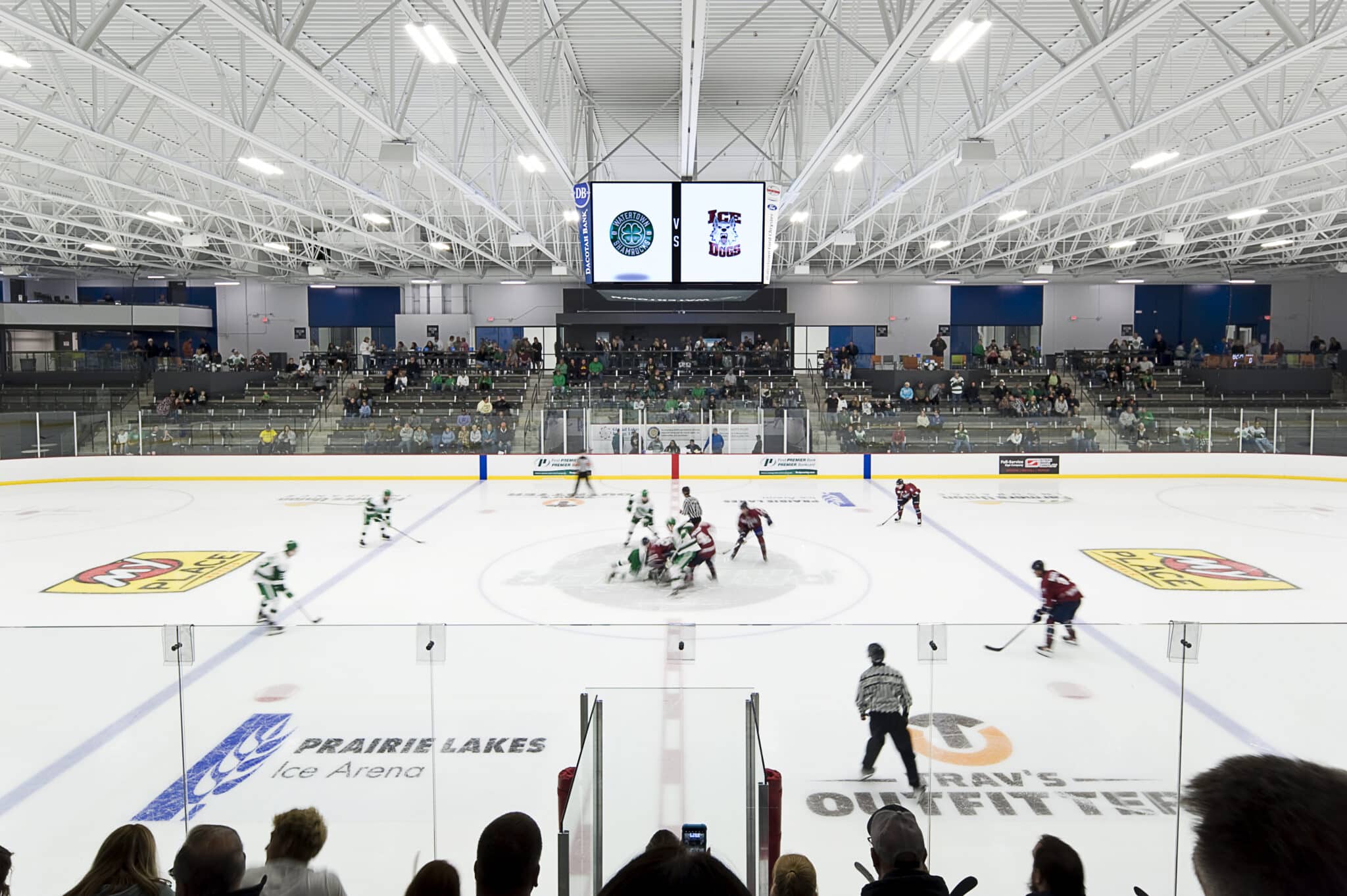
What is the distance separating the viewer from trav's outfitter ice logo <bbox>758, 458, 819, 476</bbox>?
2161cm

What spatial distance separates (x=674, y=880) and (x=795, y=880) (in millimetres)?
1692

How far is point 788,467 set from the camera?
70.9 feet

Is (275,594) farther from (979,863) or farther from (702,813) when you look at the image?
(979,863)

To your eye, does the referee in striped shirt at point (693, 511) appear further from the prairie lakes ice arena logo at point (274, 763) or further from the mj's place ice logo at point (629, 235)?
the prairie lakes ice arena logo at point (274, 763)

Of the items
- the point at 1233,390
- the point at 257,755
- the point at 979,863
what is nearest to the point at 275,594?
the point at 257,755

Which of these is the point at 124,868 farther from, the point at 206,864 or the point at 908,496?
the point at 908,496

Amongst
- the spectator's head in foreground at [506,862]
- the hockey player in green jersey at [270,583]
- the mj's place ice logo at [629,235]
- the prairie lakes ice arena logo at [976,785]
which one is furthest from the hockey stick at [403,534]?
the spectator's head in foreground at [506,862]

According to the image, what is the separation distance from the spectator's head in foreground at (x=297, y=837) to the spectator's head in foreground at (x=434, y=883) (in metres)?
1.31

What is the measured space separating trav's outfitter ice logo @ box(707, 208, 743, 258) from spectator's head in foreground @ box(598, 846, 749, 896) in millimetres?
11079

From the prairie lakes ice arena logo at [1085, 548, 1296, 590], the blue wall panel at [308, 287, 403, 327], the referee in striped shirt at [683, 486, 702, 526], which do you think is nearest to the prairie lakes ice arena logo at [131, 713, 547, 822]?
the referee in striped shirt at [683, 486, 702, 526]

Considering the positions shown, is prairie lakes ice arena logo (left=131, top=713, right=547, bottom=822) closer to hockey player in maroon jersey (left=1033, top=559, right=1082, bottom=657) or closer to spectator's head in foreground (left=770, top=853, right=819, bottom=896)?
spectator's head in foreground (left=770, top=853, right=819, bottom=896)

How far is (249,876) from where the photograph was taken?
2854 millimetres

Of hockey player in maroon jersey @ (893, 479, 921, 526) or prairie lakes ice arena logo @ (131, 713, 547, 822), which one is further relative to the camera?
hockey player in maroon jersey @ (893, 479, 921, 526)

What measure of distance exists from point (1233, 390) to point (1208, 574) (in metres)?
24.0
